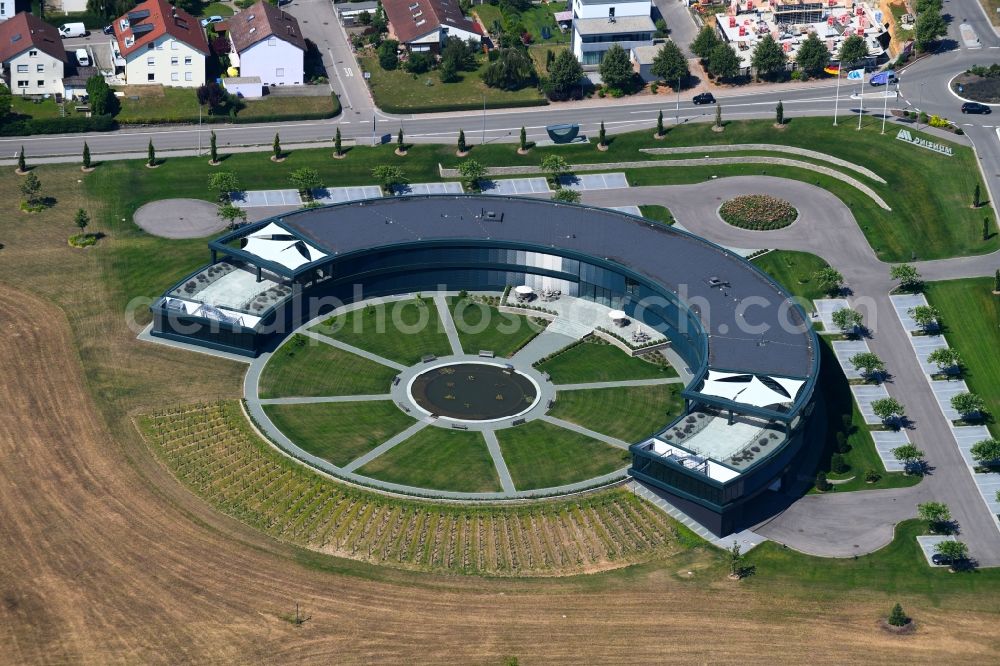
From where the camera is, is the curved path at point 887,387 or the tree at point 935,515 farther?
the curved path at point 887,387

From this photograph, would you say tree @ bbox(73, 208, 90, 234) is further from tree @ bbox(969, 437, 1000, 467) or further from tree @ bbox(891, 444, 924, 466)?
tree @ bbox(969, 437, 1000, 467)

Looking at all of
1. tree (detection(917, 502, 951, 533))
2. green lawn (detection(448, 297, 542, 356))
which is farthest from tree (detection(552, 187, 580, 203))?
tree (detection(917, 502, 951, 533))

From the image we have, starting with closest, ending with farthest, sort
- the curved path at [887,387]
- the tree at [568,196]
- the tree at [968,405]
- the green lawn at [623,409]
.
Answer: the curved path at [887,387] → the tree at [968,405] → the green lawn at [623,409] → the tree at [568,196]

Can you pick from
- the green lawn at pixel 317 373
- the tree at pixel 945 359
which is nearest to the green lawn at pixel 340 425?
the green lawn at pixel 317 373

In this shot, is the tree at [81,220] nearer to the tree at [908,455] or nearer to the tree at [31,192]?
the tree at [31,192]

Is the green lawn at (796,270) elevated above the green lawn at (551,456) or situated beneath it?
elevated above

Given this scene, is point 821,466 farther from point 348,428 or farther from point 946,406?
point 348,428

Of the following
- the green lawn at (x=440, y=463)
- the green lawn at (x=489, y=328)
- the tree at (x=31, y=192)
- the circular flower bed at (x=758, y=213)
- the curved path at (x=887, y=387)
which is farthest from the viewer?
the tree at (x=31, y=192)
